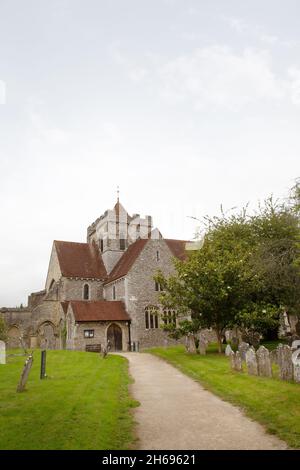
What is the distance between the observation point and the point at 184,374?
58.1 feet

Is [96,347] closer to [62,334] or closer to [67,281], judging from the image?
[62,334]

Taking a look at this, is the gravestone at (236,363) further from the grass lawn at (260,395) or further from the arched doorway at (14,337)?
the arched doorway at (14,337)

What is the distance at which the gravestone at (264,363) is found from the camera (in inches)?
A: 590

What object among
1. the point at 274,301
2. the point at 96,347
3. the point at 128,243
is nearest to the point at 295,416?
the point at 274,301

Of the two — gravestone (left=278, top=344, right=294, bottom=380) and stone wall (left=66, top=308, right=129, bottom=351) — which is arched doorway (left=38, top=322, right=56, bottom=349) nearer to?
stone wall (left=66, top=308, right=129, bottom=351)

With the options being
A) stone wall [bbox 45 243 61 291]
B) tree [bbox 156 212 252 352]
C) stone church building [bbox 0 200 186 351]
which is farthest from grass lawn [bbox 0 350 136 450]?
stone wall [bbox 45 243 61 291]

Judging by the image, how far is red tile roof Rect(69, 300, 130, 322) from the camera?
3504cm

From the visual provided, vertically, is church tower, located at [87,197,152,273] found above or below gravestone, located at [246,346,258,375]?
above

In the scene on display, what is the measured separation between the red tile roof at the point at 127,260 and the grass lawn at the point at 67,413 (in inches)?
898

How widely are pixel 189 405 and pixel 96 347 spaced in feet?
82.2

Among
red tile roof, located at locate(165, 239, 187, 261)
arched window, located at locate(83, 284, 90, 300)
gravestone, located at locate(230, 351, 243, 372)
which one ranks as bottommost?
gravestone, located at locate(230, 351, 243, 372)

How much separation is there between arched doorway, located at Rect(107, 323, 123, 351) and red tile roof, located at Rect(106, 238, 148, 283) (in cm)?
545

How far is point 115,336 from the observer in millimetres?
36781

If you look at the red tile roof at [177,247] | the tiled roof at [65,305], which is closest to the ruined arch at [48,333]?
the tiled roof at [65,305]
